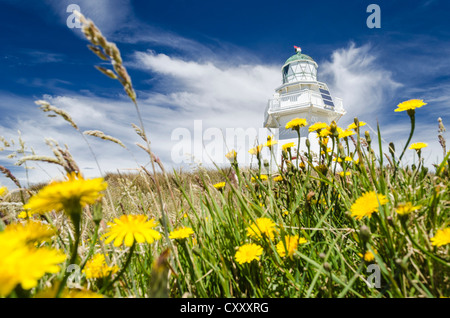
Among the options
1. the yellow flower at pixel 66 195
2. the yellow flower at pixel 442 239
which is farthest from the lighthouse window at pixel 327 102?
the yellow flower at pixel 66 195

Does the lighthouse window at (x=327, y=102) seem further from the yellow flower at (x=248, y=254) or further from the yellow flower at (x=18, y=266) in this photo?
the yellow flower at (x=18, y=266)

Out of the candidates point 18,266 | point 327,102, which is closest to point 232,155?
point 18,266

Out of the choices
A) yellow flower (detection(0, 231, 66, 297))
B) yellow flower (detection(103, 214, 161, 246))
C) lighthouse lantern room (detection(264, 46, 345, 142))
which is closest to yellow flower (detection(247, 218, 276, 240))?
yellow flower (detection(103, 214, 161, 246))

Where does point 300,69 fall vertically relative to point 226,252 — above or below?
Answer: above

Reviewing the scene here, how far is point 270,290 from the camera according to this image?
1.06 m

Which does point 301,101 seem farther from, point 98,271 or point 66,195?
point 66,195

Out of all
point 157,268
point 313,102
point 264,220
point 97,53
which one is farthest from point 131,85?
point 313,102

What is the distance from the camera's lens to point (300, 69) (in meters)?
22.7

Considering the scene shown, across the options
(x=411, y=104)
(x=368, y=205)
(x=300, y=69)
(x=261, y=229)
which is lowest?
(x=261, y=229)

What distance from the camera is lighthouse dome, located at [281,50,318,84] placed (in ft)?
73.6

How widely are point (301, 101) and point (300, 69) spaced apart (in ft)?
15.6

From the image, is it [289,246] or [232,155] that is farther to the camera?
[232,155]
